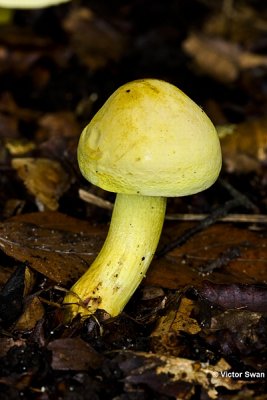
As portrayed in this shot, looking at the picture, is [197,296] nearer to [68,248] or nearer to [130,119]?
[68,248]

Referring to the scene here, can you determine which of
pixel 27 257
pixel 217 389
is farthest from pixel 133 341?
pixel 27 257

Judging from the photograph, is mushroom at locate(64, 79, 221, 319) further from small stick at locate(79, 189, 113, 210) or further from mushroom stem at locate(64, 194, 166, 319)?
small stick at locate(79, 189, 113, 210)

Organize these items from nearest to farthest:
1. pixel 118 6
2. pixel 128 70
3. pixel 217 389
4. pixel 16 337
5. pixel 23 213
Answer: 1. pixel 217 389
2. pixel 16 337
3. pixel 23 213
4. pixel 128 70
5. pixel 118 6

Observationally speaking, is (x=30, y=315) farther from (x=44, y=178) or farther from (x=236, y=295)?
(x=44, y=178)

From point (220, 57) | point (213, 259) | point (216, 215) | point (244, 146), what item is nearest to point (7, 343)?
point (213, 259)

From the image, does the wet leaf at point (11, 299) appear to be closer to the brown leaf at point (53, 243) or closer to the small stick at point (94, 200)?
the brown leaf at point (53, 243)

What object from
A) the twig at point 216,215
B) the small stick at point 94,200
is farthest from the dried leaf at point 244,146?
the small stick at point 94,200

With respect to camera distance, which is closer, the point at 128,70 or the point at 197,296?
the point at 197,296

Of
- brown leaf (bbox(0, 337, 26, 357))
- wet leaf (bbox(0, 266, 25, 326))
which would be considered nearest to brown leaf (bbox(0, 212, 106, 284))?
wet leaf (bbox(0, 266, 25, 326))
